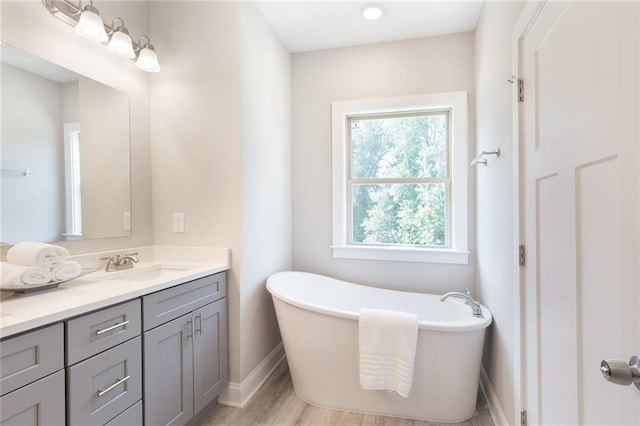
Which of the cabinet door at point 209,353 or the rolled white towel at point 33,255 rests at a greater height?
the rolled white towel at point 33,255

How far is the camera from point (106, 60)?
177cm

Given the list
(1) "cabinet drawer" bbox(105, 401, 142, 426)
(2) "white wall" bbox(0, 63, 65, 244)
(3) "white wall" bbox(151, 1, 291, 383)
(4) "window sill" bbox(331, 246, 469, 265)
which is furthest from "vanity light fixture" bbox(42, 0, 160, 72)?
(4) "window sill" bbox(331, 246, 469, 265)

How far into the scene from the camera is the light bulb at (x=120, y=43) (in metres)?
1.64

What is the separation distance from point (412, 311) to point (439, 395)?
24.9 inches

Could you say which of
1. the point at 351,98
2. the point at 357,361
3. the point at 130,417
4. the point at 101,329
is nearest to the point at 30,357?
the point at 101,329

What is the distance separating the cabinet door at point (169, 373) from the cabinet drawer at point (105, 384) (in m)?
0.06

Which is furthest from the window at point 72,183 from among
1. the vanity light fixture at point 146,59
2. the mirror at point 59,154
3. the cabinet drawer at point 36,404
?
the cabinet drawer at point 36,404

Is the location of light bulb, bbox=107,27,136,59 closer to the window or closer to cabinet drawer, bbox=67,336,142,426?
the window

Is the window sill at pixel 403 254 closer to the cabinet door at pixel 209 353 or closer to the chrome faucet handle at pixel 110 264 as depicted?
the cabinet door at pixel 209 353

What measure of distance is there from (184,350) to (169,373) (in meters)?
0.12

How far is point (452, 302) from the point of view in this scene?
2.18m

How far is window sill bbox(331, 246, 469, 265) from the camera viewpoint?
240 cm

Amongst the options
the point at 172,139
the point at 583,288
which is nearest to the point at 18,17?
the point at 172,139

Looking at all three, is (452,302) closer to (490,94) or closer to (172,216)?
(490,94)
